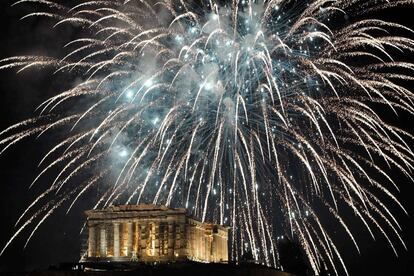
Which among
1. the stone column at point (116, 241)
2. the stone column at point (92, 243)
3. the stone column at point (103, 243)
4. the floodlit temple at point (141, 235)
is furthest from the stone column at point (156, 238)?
the stone column at point (92, 243)

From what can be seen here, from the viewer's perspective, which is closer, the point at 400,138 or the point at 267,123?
the point at 400,138

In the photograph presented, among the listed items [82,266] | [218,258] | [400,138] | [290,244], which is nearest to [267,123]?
[400,138]

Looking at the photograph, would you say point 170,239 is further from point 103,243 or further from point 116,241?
point 103,243

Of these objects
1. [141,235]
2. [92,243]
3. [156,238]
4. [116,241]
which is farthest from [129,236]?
[92,243]

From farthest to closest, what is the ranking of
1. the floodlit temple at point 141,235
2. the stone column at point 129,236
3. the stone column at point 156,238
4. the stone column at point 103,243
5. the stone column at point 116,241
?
the stone column at point 103,243 → the stone column at point 116,241 → the stone column at point 129,236 → the stone column at point 156,238 → the floodlit temple at point 141,235

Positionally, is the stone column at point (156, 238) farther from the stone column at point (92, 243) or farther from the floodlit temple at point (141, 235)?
the stone column at point (92, 243)

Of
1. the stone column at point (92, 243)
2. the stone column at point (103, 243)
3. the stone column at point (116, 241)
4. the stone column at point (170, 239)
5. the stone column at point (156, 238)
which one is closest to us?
the stone column at point (170, 239)

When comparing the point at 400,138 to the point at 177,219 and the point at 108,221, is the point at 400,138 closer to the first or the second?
the point at 177,219

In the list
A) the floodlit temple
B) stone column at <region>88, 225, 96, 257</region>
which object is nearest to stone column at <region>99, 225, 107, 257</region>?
the floodlit temple
